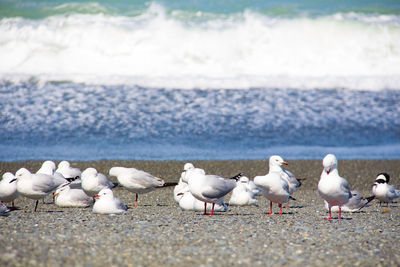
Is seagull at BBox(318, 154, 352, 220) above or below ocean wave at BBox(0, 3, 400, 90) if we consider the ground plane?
below

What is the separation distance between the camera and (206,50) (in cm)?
2392

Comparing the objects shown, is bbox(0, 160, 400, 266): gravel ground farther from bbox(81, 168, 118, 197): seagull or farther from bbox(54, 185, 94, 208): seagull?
bbox(81, 168, 118, 197): seagull

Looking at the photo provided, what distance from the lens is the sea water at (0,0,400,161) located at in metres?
14.9

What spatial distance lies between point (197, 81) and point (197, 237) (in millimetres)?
14816

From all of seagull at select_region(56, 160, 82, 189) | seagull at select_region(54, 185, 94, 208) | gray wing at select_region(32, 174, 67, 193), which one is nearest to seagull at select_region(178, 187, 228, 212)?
seagull at select_region(54, 185, 94, 208)

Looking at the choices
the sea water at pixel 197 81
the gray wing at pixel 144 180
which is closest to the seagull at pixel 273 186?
the gray wing at pixel 144 180

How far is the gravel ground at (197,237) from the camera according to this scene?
511 centimetres

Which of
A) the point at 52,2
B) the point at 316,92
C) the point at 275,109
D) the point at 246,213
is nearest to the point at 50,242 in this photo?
the point at 246,213

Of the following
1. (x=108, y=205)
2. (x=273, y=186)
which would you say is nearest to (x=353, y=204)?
(x=273, y=186)

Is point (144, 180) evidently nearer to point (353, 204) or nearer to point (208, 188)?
point (208, 188)

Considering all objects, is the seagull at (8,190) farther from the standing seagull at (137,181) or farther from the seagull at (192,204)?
the seagull at (192,204)

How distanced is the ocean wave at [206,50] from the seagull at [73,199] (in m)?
11.1

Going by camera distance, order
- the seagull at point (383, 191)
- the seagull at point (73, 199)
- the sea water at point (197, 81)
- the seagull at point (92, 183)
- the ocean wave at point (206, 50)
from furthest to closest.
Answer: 1. the ocean wave at point (206, 50)
2. the sea water at point (197, 81)
3. the seagull at point (383, 191)
4. the seagull at point (92, 183)
5. the seagull at point (73, 199)

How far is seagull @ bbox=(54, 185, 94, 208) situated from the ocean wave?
36.6 ft
